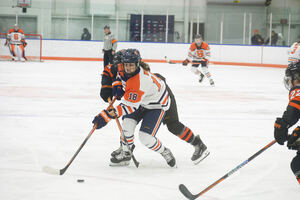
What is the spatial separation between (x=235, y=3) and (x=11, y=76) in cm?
1110

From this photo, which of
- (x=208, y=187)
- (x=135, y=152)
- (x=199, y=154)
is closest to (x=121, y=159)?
(x=135, y=152)

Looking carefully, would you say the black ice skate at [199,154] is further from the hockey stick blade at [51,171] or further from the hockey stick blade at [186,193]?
the hockey stick blade at [51,171]

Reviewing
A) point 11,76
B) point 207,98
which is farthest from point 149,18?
point 207,98

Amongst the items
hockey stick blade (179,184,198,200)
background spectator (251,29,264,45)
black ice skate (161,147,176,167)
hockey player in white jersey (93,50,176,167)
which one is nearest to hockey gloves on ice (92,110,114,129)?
hockey player in white jersey (93,50,176,167)

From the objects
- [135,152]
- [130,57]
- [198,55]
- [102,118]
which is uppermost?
[198,55]

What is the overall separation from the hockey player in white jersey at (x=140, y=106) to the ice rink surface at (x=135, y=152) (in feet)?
0.52

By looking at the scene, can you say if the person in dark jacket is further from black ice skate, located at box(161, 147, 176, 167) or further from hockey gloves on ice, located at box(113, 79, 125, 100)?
black ice skate, located at box(161, 147, 176, 167)

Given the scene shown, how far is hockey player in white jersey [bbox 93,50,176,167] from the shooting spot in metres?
2.63

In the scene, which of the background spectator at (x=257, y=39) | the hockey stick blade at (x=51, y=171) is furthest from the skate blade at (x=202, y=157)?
the background spectator at (x=257, y=39)

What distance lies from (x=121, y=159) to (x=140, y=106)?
0.36 meters

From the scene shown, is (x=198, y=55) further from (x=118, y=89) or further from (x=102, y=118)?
(x=102, y=118)

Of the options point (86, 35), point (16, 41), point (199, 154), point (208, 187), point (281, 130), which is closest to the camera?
point (281, 130)

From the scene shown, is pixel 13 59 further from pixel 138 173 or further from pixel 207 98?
pixel 138 173

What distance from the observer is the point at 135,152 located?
332cm
